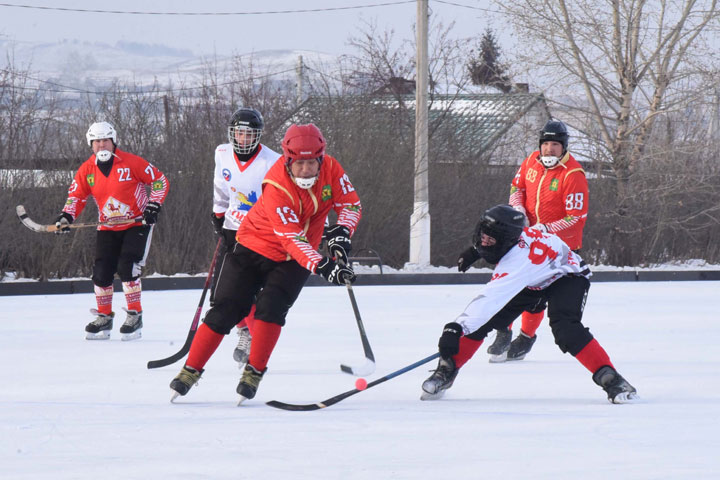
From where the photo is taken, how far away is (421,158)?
564 inches

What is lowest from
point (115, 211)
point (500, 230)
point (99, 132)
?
point (115, 211)

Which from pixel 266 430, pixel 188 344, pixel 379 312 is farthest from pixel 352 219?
pixel 379 312

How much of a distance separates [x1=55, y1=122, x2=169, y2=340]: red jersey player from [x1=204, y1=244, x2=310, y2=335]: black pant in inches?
109

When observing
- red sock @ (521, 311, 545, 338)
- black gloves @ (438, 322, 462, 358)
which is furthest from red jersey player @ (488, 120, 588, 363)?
black gloves @ (438, 322, 462, 358)

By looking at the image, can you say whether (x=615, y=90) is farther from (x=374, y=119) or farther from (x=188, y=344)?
(x=188, y=344)

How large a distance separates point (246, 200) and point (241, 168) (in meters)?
0.19

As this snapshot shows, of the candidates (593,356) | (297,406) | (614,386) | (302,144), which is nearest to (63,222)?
(302,144)

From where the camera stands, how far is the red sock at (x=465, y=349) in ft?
16.1

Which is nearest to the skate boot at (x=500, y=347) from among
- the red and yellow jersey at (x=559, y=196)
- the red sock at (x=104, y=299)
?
the red and yellow jersey at (x=559, y=196)

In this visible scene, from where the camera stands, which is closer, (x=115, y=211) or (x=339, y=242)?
(x=339, y=242)

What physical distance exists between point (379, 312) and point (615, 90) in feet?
34.1

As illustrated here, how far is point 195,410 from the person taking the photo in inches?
179

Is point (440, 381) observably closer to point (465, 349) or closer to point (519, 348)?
point (465, 349)

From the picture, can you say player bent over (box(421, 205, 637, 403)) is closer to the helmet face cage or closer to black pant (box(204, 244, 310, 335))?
black pant (box(204, 244, 310, 335))
